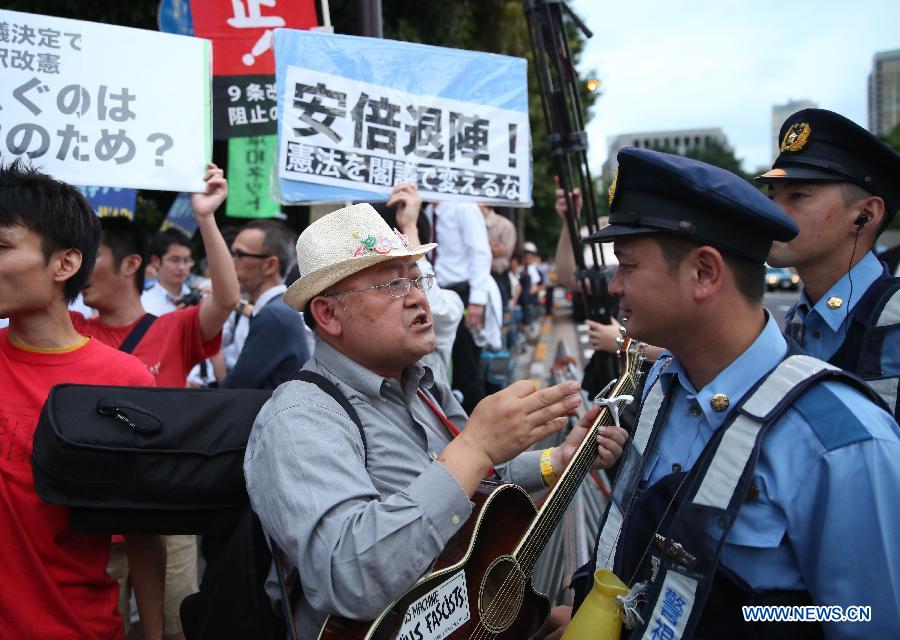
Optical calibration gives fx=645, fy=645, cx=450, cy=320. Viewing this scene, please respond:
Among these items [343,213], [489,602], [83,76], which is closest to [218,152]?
[83,76]

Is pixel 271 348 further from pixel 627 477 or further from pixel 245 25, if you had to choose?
pixel 627 477

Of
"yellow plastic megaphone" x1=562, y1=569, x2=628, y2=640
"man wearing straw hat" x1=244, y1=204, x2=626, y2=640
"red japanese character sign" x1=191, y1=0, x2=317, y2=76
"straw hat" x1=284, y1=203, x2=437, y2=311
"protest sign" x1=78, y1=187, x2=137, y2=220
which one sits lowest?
"yellow plastic megaphone" x1=562, y1=569, x2=628, y2=640

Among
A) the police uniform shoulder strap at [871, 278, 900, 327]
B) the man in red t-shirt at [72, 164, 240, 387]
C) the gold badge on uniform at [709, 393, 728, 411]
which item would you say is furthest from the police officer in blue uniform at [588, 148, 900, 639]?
the man in red t-shirt at [72, 164, 240, 387]

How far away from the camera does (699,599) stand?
132cm

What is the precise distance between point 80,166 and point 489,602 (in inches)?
95.6

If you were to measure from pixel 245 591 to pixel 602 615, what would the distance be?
96 cm

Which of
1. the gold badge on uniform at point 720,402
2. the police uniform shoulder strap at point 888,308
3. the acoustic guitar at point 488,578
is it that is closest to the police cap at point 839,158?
the police uniform shoulder strap at point 888,308

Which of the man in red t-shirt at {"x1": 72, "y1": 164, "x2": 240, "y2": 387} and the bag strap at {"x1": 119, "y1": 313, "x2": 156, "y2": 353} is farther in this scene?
the bag strap at {"x1": 119, "y1": 313, "x2": 156, "y2": 353}

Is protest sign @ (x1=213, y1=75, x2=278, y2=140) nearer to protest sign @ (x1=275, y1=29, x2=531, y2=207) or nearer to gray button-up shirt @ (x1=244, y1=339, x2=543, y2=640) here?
protest sign @ (x1=275, y1=29, x2=531, y2=207)

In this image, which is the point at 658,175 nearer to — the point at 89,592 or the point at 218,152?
the point at 89,592

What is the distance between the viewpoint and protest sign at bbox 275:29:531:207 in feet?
10.9

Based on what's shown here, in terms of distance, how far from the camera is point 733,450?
1.34 meters

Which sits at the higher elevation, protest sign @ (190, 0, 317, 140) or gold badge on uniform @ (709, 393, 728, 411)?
protest sign @ (190, 0, 317, 140)

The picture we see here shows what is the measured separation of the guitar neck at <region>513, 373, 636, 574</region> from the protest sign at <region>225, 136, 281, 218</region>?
3.96 meters
